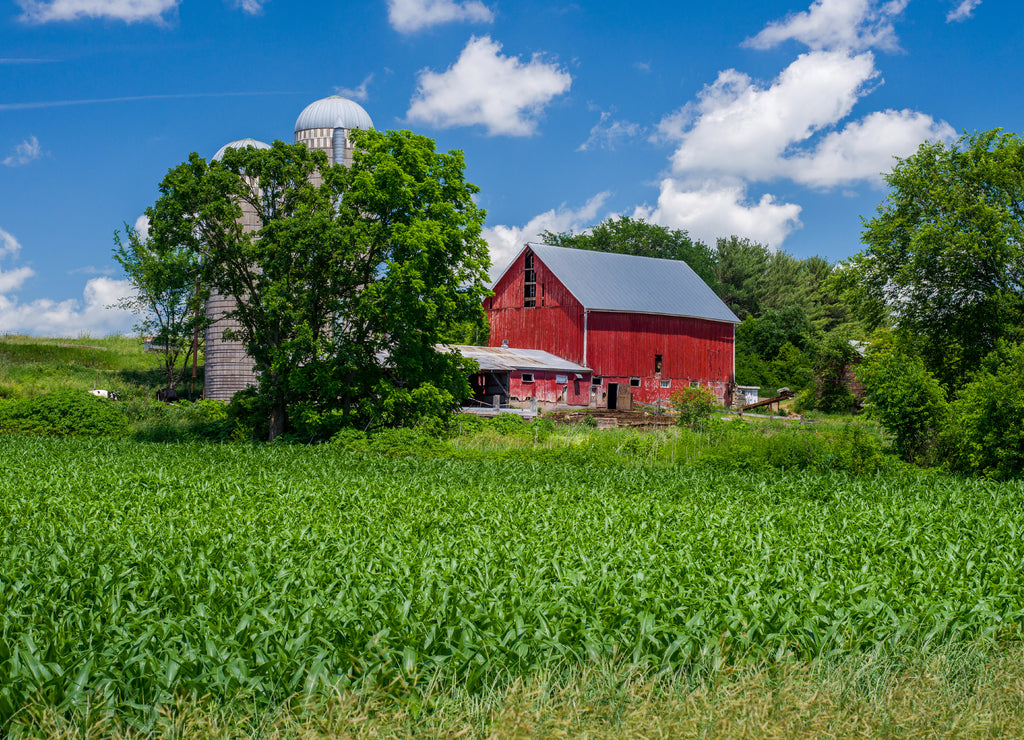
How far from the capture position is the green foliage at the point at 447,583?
5328mm

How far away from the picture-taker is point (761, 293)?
6981 cm

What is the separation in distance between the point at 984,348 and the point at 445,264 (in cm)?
1779

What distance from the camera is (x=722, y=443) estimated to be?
20.5 m

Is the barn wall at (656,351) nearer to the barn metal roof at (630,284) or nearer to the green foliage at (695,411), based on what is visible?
the barn metal roof at (630,284)

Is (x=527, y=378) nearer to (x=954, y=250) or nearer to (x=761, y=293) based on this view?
(x=954, y=250)

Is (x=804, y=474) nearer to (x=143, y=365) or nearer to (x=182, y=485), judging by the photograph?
(x=182, y=485)

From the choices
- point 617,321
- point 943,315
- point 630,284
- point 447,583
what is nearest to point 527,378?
point 617,321

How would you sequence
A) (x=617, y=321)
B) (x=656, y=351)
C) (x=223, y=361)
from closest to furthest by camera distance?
1. (x=223, y=361)
2. (x=617, y=321)
3. (x=656, y=351)

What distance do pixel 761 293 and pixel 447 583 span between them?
67.1 metres

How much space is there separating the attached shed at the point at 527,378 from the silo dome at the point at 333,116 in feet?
36.5

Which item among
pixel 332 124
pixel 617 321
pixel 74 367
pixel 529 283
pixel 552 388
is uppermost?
pixel 332 124

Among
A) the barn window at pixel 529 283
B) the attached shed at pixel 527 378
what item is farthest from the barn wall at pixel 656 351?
the barn window at pixel 529 283

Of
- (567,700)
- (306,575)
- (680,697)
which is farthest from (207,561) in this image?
(680,697)

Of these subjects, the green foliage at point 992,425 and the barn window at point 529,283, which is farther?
the barn window at point 529,283
